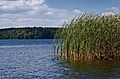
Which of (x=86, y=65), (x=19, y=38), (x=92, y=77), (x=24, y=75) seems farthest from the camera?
(x=19, y=38)

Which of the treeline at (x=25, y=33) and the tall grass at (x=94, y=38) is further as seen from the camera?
the treeline at (x=25, y=33)

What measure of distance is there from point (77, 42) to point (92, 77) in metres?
6.33

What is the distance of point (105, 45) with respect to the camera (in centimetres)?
2294

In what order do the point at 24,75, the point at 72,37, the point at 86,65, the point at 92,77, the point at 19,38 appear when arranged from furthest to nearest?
1. the point at 19,38
2. the point at 72,37
3. the point at 86,65
4. the point at 24,75
5. the point at 92,77

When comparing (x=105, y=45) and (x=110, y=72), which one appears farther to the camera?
(x=105, y=45)

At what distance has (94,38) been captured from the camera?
22.9 metres

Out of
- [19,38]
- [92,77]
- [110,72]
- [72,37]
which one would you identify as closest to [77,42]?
[72,37]

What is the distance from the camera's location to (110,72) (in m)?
18.8

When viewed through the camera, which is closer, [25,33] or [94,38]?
[94,38]

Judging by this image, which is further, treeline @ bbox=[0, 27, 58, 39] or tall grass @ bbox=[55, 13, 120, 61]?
treeline @ bbox=[0, 27, 58, 39]

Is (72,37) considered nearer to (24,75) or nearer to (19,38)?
(24,75)

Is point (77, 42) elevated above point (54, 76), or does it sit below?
above

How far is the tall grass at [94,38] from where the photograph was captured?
22.9 m

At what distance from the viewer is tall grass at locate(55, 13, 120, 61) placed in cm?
2292
